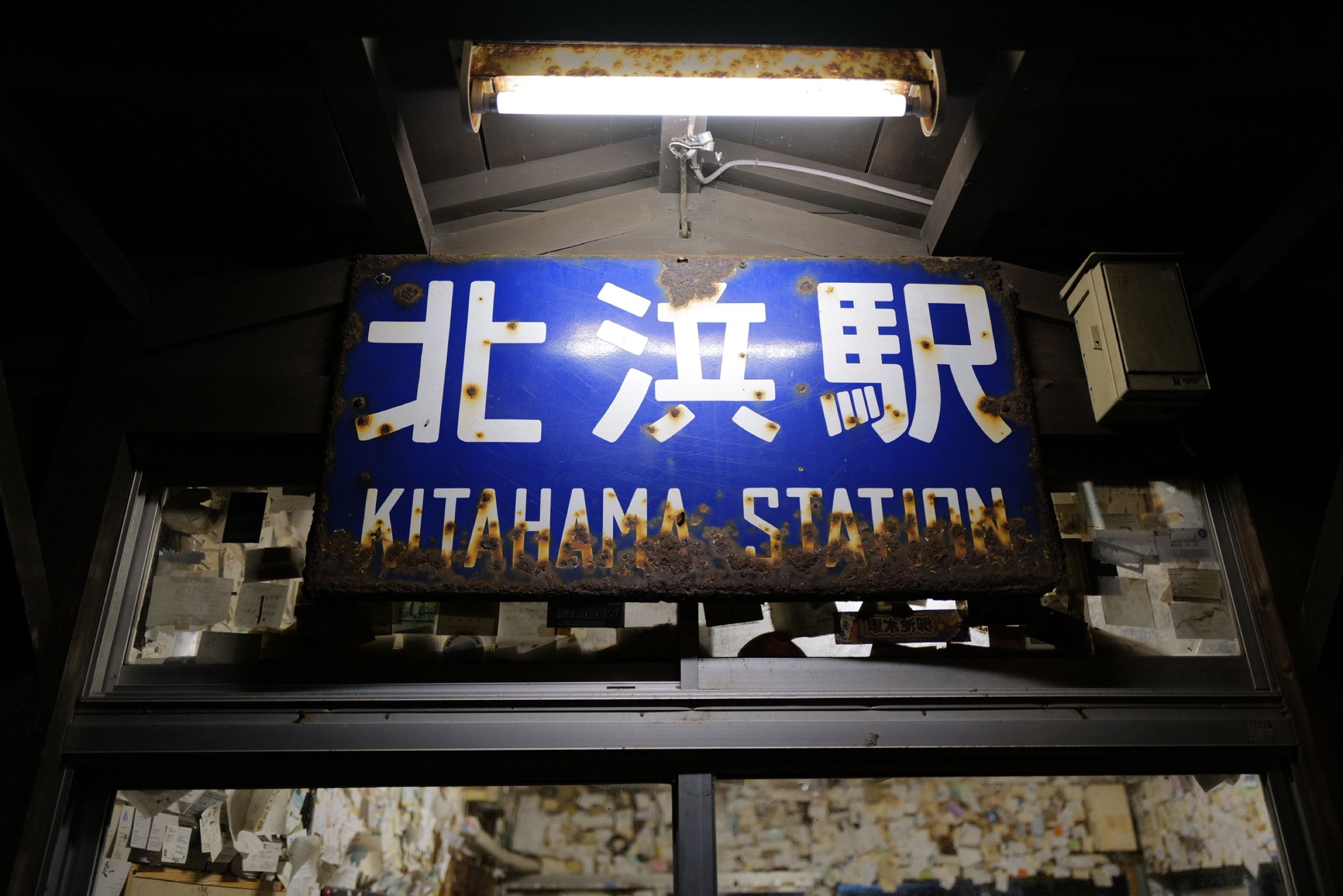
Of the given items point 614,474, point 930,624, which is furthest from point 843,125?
point 930,624

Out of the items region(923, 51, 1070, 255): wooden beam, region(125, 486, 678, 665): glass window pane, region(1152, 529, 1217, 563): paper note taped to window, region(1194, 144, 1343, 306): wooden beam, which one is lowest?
region(125, 486, 678, 665): glass window pane

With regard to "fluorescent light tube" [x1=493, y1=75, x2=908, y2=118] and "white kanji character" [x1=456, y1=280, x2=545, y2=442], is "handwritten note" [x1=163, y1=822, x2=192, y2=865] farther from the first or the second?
"fluorescent light tube" [x1=493, y1=75, x2=908, y2=118]

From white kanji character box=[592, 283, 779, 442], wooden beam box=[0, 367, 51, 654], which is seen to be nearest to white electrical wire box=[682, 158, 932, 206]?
white kanji character box=[592, 283, 779, 442]

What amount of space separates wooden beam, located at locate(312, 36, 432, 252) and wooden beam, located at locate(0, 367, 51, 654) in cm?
99

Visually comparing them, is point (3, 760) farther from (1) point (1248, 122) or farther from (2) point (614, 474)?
(1) point (1248, 122)

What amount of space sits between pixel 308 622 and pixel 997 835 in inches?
74.9

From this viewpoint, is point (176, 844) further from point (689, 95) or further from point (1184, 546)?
point (1184, 546)

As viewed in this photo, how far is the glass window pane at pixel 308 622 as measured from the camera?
7.26 feet

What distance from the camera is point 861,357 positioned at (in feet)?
7.79

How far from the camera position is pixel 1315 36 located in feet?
6.01

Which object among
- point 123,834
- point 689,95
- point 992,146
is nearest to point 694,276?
point 689,95

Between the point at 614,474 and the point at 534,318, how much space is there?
0.56 m

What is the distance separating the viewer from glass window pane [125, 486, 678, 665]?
221 cm

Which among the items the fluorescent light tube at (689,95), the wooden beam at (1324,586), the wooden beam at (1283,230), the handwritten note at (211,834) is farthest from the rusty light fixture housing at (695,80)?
the handwritten note at (211,834)
